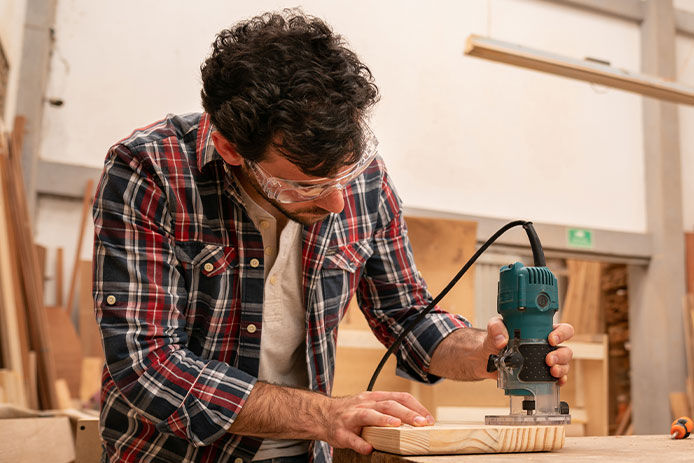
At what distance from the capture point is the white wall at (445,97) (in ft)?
13.4

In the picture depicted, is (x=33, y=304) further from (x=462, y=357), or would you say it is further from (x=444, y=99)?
(x=444, y=99)

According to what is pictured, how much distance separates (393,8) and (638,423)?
380 centimetres

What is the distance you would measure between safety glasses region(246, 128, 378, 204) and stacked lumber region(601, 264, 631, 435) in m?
5.16

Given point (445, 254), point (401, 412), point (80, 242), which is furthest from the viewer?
point (80, 242)

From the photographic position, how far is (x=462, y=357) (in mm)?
1419

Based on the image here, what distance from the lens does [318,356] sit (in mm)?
1404

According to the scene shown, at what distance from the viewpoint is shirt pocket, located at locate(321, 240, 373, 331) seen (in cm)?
143

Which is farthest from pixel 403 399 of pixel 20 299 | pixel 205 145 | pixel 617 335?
pixel 617 335

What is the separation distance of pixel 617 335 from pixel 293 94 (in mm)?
5541

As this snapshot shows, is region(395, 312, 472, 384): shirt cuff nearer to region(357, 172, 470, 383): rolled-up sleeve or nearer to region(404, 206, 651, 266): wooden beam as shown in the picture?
region(357, 172, 470, 383): rolled-up sleeve

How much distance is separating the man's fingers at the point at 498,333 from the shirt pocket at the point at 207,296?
0.50 m

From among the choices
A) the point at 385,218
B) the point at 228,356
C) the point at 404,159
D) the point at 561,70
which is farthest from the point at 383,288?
the point at 404,159

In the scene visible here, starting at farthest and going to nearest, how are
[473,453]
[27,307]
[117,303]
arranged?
[27,307]
[117,303]
[473,453]

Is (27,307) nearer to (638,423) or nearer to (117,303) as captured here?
(117,303)
